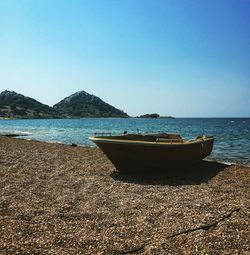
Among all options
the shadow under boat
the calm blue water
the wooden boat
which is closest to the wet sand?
the shadow under boat

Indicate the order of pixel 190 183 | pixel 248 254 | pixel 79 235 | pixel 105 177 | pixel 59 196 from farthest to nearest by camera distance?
pixel 105 177 < pixel 190 183 < pixel 59 196 < pixel 79 235 < pixel 248 254

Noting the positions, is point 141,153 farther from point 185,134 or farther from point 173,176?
point 185,134

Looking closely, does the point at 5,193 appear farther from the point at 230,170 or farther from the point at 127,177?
the point at 230,170

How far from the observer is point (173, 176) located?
15.1 m

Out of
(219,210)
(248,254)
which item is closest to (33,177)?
(219,210)

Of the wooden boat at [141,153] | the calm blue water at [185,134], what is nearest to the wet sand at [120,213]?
→ the wooden boat at [141,153]

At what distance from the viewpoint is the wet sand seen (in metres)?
6.87

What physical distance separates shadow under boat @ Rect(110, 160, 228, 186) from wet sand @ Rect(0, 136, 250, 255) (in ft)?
0.15

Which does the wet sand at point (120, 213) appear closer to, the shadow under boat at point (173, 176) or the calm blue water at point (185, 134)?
the shadow under boat at point (173, 176)

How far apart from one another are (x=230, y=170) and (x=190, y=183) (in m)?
4.95

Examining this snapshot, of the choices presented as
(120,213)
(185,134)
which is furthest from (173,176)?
(185,134)

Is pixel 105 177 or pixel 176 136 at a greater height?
pixel 176 136

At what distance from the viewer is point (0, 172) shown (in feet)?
47.5

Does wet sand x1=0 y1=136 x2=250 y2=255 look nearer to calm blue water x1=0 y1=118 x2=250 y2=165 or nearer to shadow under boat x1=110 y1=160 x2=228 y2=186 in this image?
shadow under boat x1=110 y1=160 x2=228 y2=186
